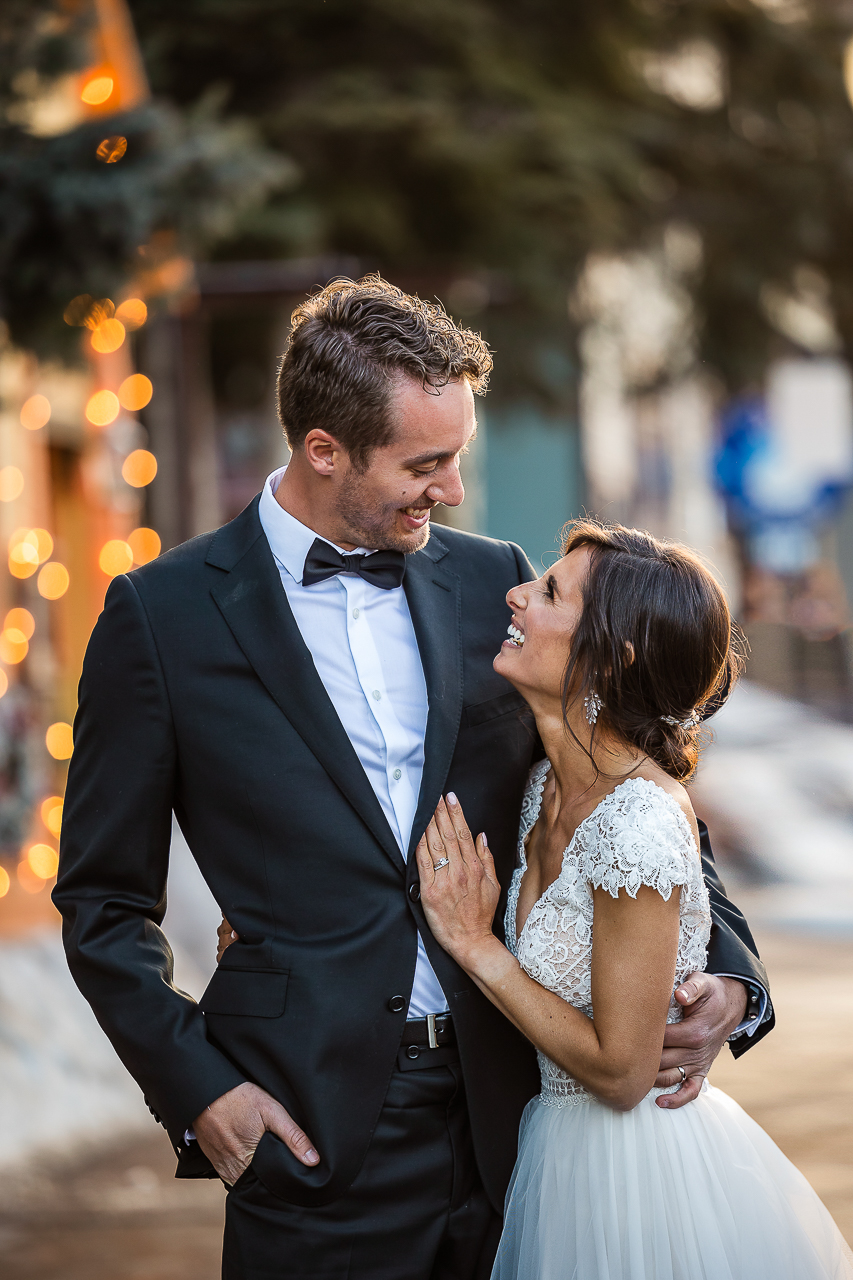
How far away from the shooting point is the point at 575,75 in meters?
13.1

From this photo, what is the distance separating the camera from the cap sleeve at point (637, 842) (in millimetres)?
2295

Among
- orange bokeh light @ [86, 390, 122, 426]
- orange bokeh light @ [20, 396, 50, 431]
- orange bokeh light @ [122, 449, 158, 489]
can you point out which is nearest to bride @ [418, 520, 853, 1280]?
orange bokeh light @ [20, 396, 50, 431]

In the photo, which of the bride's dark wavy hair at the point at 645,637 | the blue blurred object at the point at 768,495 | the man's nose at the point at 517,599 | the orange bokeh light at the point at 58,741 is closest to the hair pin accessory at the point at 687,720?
the bride's dark wavy hair at the point at 645,637

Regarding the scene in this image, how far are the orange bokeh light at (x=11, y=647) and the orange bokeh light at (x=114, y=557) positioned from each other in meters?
2.40

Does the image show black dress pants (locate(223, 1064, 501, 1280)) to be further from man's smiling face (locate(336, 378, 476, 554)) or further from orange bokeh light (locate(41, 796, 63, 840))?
orange bokeh light (locate(41, 796, 63, 840))

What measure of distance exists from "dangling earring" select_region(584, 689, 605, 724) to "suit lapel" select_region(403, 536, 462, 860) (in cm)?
22

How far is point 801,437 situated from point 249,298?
8.34 metres

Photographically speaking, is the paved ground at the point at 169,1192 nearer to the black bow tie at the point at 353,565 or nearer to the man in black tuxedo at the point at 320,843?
the man in black tuxedo at the point at 320,843

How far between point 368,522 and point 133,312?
503cm

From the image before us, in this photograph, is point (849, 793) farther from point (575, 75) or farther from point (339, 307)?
point (339, 307)

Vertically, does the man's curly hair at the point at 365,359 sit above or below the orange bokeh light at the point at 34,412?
below

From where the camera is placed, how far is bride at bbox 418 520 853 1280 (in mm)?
2381

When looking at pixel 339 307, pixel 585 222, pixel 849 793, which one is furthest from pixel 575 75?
pixel 339 307

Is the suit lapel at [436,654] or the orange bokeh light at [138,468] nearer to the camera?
the suit lapel at [436,654]
